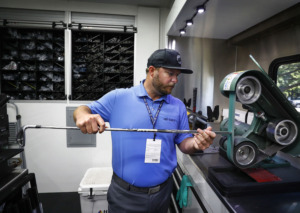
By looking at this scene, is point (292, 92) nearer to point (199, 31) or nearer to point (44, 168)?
point (199, 31)

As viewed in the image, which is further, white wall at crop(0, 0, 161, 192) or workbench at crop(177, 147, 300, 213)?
white wall at crop(0, 0, 161, 192)

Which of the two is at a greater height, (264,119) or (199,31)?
(199,31)

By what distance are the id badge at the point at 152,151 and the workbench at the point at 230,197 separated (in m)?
0.35

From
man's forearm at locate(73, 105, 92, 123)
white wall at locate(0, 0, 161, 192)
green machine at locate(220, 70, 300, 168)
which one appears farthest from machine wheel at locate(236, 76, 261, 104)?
white wall at locate(0, 0, 161, 192)

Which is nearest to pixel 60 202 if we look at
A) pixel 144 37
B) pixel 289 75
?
pixel 144 37

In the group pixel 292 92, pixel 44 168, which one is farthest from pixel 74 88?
pixel 292 92

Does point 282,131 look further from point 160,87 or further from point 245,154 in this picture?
point 160,87

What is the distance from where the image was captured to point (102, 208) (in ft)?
7.14

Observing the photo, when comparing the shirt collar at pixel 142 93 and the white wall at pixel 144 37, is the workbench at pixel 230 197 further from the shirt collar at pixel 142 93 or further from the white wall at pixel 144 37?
the white wall at pixel 144 37

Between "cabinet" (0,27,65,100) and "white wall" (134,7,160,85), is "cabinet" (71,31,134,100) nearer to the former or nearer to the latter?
"white wall" (134,7,160,85)

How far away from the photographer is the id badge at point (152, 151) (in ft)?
4.17

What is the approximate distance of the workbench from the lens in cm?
86

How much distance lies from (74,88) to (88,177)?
1.41 metres

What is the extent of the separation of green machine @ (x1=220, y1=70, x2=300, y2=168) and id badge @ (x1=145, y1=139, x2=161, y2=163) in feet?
1.60
